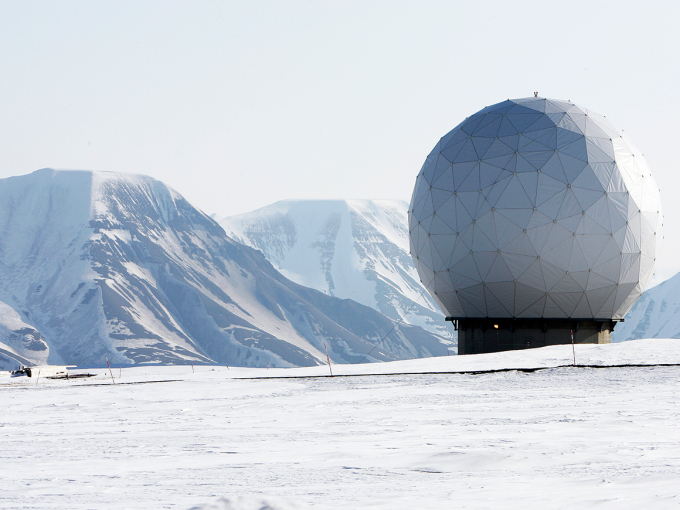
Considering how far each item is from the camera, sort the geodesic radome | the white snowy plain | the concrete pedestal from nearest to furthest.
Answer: the white snowy plain
the geodesic radome
the concrete pedestal

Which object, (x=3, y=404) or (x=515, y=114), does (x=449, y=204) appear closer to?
(x=515, y=114)

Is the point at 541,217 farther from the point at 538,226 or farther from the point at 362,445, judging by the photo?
the point at 362,445

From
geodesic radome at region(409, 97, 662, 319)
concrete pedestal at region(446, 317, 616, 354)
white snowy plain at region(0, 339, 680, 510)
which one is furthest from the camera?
concrete pedestal at region(446, 317, 616, 354)

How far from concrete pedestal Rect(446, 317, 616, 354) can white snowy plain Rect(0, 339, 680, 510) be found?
12.0 meters

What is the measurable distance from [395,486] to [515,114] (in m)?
26.4

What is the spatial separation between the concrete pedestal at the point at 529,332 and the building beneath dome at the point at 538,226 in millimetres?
40

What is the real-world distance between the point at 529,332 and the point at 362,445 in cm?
2193

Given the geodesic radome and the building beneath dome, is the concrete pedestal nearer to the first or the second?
the building beneath dome

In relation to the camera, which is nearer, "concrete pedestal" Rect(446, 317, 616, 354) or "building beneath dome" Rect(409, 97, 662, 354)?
"building beneath dome" Rect(409, 97, 662, 354)

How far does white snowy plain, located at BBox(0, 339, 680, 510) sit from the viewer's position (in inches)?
261

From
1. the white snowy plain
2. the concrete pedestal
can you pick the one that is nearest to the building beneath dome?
the concrete pedestal

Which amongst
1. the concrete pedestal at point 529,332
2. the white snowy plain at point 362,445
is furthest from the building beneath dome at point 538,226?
the white snowy plain at point 362,445

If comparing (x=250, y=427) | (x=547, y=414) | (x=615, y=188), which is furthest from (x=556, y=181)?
(x=250, y=427)

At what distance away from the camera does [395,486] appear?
22.9ft
